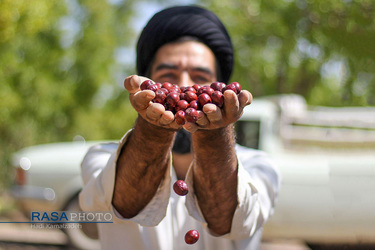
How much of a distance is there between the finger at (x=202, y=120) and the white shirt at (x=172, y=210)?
1.08ft

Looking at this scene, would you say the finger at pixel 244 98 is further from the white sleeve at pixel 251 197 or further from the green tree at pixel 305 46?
the green tree at pixel 305 46

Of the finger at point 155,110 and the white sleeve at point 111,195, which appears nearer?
the finger at point 155,110

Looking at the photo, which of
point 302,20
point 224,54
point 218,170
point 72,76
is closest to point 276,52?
point 302,20

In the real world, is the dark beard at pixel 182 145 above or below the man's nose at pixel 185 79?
below

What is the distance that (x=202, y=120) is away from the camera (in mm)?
1271

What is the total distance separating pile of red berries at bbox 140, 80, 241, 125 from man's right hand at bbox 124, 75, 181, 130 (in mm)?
23

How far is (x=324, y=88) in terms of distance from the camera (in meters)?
12.2

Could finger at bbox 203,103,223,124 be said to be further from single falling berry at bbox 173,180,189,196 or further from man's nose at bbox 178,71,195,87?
man's nose at bbox 178,71,195,87

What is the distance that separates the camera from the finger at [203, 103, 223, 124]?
1229 mm

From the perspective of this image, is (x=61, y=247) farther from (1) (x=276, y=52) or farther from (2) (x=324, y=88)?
(2) (x=324, y=88)

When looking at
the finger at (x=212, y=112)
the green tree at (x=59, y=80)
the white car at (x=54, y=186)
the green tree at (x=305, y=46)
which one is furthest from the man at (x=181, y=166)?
the green tree at (x=59, y=80)

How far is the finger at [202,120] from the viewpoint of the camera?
126cm

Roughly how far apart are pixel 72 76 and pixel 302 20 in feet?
21.9

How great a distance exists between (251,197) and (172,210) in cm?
40
